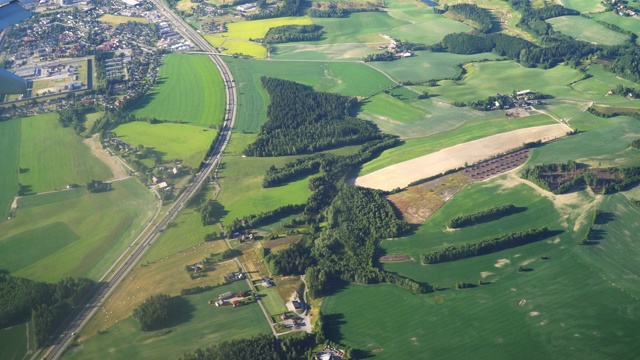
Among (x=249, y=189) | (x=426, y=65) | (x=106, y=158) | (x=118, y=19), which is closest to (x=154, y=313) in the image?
(x=249, y=189)

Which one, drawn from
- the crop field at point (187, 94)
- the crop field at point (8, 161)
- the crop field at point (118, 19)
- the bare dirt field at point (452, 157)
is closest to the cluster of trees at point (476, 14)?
the bare dirt field at point (452, 157)

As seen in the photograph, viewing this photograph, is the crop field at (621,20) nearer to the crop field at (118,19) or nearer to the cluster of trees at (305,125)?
the cluster of trees at (305,125)

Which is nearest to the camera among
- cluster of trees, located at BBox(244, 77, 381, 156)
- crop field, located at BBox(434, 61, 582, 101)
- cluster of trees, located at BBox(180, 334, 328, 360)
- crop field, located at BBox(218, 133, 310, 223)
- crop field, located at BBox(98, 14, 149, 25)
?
cluster of trees, located at BBox(180, 334, 328, 360)

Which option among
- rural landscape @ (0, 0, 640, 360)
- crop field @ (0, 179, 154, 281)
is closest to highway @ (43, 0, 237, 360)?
rural landscape @ (0, 0, 640, 360)

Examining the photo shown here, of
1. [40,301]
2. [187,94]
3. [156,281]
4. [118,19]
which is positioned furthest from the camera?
[118,19]

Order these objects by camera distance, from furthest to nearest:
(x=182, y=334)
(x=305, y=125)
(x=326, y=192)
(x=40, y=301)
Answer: (x=305, y=125)
(x=326, y=192)
(x=40, y=301)
(x=182, y=334)

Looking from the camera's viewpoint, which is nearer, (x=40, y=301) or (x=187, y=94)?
(x=40, y=301)

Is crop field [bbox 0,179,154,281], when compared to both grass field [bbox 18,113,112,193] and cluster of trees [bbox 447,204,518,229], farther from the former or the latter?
cluster of trees [bbox 447,204,518,229]

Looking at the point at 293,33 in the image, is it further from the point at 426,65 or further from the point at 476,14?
the point at 476,14
